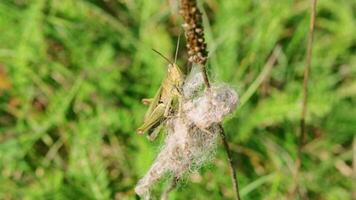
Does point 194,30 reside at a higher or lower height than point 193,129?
higher

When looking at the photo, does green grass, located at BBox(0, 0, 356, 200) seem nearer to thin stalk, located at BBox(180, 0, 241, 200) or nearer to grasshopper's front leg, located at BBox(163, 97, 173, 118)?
grasshopper's front leg, located at BBox(163, 97, 173, 118)

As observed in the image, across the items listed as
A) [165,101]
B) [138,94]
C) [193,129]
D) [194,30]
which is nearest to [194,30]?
[194,30]

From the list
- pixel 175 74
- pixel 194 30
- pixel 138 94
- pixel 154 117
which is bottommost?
pixel 138 94

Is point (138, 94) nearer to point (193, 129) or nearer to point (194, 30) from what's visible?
point (193, 129)

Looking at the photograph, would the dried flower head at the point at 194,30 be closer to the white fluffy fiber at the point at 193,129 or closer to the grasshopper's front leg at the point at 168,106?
the white fluffy fiber at the point at 193,129

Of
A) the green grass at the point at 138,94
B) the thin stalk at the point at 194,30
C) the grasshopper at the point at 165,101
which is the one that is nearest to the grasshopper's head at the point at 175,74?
the grasshopper at the point at 165,101

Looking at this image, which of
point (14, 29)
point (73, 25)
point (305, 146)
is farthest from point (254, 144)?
point (14, 29)

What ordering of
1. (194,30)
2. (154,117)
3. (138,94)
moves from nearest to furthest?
(194,30)
(154,117)
(138,94)
